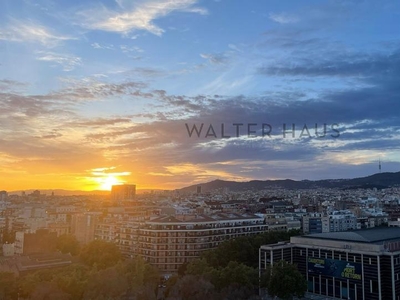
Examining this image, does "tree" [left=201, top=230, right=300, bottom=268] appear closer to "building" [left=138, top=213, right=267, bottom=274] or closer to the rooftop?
"building" [left=138, top=213, right=267, bottom=274]

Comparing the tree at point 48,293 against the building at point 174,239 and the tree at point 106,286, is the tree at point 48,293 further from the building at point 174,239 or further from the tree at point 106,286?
the building at point 174,239

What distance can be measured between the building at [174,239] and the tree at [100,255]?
14.5 feet

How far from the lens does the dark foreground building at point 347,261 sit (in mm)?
31891

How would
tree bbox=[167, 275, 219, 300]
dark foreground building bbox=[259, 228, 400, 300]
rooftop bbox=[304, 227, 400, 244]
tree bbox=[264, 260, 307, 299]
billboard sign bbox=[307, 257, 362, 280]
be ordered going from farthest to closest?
rooftop bbox=[304, 227, 400, 244]
billboard sign bbox=[307, 257, 362, 280]
dark foreground building bbox=[259, 228, 400, 300]
tree bbox=[264, 260, 307, 299]
tree bbox=[167, 275, 219, 300]

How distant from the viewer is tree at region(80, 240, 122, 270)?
41219 millimetres

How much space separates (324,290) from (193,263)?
11.1 meters

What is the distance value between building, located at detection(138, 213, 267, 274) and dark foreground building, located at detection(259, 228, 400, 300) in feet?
39.5

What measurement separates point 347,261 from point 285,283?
6.94 m

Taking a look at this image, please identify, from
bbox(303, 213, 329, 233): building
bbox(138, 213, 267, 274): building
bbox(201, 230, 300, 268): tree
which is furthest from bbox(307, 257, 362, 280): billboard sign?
bbox(303, 213, 329, 233): building

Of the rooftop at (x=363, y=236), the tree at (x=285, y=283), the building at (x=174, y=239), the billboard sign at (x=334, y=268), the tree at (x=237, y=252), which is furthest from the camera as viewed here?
the building at (x=174, y=239)

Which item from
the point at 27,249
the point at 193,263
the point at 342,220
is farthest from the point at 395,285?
the point at 27,249

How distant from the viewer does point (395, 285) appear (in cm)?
3158

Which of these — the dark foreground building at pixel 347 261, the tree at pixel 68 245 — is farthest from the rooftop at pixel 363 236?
the tree at pixel 68 245

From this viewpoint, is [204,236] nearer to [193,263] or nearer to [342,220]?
[193,263]
